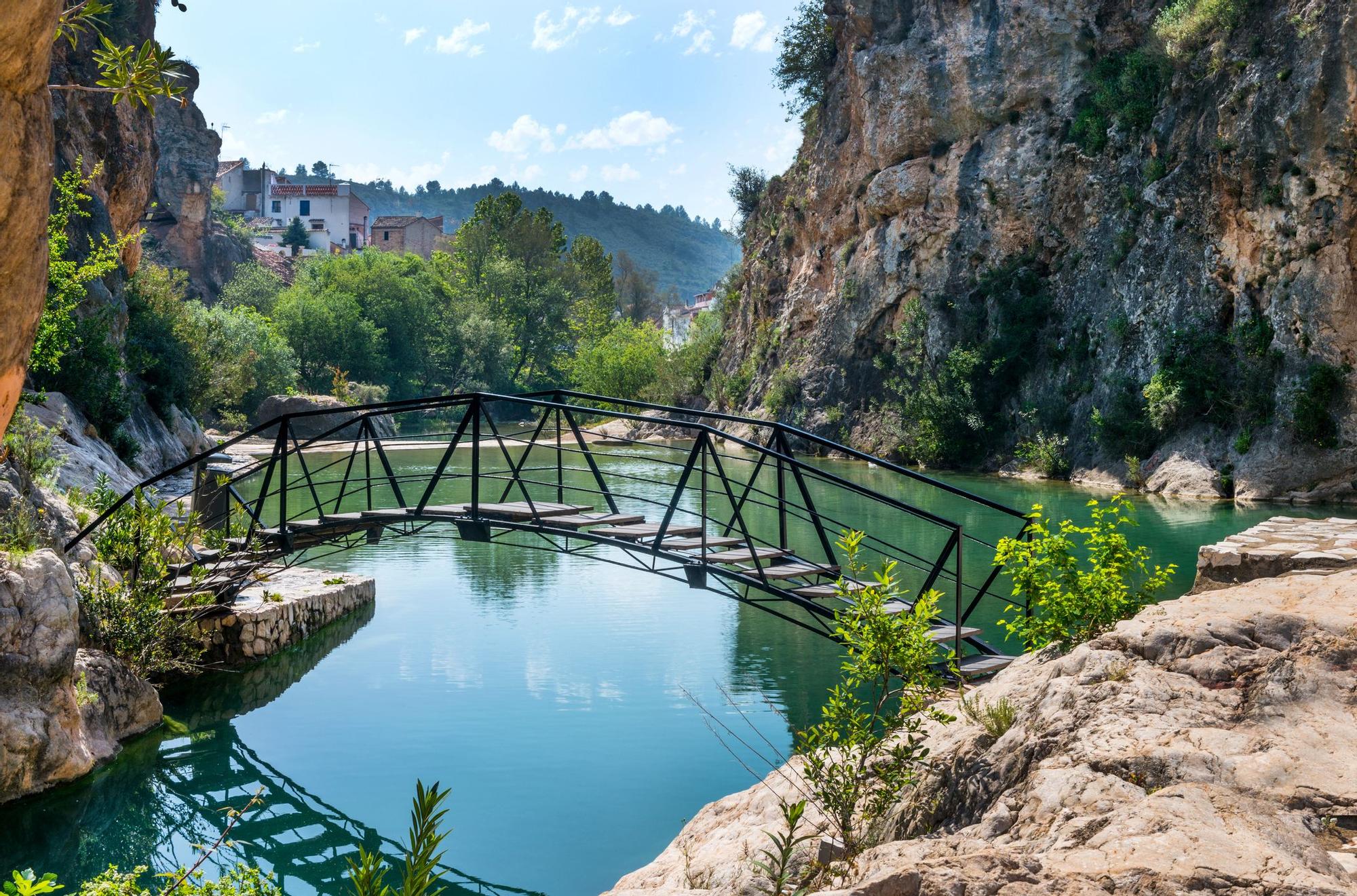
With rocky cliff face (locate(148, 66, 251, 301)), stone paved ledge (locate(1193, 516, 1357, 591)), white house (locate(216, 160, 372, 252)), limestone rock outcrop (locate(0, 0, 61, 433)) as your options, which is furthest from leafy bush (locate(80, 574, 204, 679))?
white house (locate(216, 160, 372, 252))

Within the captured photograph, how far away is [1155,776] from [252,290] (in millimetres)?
55048

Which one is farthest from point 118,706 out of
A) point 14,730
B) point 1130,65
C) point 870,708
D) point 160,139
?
point 160,139

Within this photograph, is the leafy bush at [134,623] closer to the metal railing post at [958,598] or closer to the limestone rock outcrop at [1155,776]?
the limestone rock outcrop at [1155,776]

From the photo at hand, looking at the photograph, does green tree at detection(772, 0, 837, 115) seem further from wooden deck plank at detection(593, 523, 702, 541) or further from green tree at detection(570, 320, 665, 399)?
wooden deck plank at detection(593, 523, 702, 541)

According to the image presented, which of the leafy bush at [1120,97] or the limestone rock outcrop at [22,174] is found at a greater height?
the leafy bush at [1120,97]

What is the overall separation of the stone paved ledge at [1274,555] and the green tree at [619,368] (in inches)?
1587

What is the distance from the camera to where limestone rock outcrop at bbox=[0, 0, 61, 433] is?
412cm

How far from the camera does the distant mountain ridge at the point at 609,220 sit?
463ft

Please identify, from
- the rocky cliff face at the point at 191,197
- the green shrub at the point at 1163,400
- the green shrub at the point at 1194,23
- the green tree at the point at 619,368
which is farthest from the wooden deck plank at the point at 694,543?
the rocky cliff face at the point at 191,197

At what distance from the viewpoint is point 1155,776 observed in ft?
13.1

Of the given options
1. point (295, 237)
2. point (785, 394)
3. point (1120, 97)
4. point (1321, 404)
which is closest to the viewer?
point (1321, 404)

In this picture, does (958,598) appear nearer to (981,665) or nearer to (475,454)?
(981,665)

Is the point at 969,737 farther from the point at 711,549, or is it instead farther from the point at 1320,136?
the point at 1320,136

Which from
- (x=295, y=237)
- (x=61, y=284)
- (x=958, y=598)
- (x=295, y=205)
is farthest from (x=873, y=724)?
(x=295, y=205)
